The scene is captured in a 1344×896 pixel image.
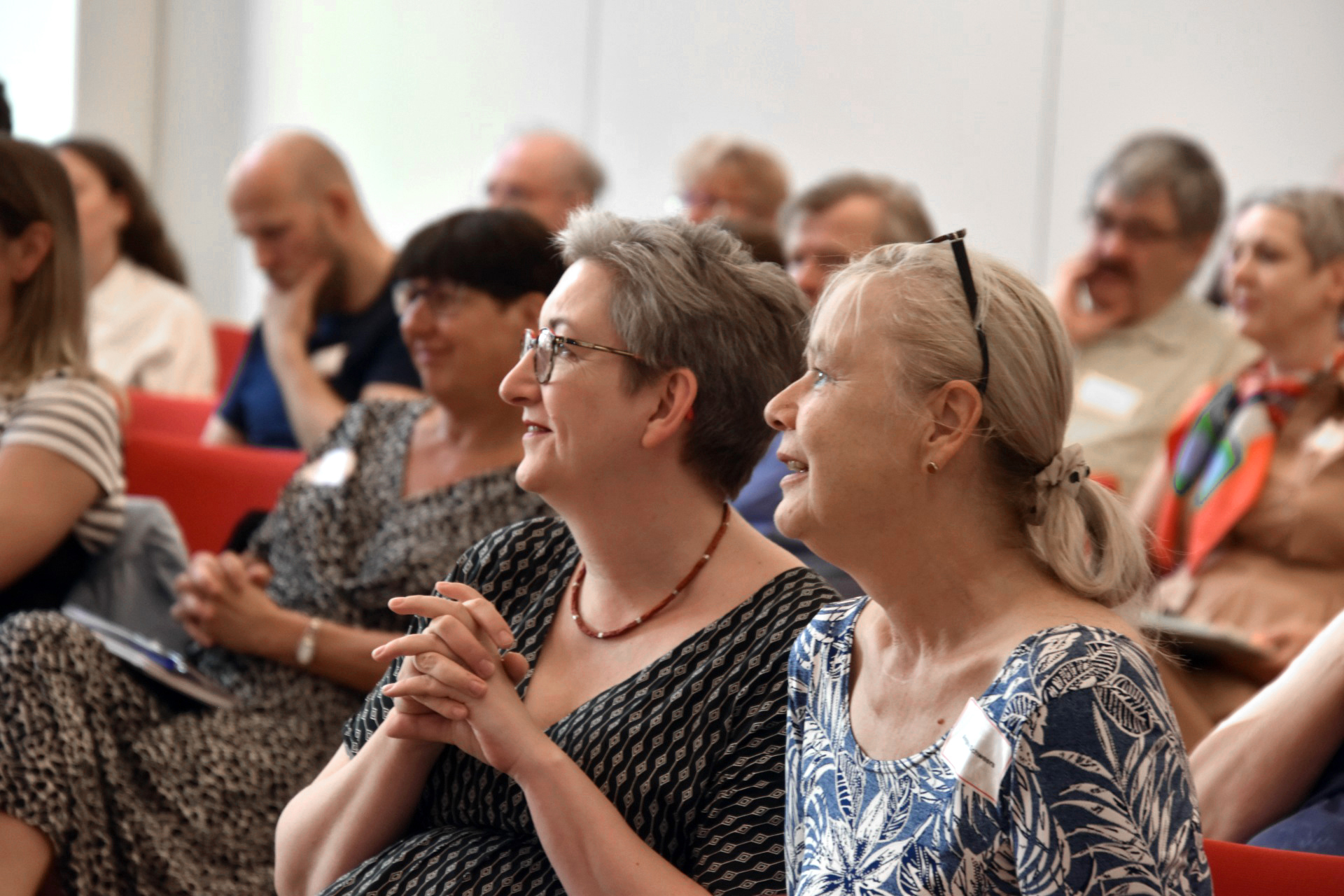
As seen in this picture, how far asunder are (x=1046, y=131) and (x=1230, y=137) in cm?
66

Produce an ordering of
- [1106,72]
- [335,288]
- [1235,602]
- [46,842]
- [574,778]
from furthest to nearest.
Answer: [1106,72] < [335,288] < [1235,602] < [46,842] < [574,778]

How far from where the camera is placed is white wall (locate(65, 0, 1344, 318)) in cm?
491

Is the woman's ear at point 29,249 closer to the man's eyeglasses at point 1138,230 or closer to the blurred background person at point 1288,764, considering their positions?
the blurred background person at point 1288,764

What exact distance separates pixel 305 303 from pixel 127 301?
129 cm

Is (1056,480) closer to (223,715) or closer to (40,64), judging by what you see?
(223,715)

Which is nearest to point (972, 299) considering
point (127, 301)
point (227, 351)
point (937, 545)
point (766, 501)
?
point (937, 545)

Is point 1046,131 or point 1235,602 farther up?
point 1046,131

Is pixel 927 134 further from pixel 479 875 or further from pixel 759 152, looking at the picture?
pixel 479 875

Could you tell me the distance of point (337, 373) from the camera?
12.2 feet

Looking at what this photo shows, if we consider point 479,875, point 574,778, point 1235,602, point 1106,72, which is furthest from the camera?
point 1106,72

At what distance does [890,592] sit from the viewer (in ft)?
4.35

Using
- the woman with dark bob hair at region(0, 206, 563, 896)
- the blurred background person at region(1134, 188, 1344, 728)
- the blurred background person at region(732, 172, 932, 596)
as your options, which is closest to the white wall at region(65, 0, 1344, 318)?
the blurred background person at region(1134, 188, 1344, 728)

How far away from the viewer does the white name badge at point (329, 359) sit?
3.73 meters

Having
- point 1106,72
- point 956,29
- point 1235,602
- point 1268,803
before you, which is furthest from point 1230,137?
point 1268,803
